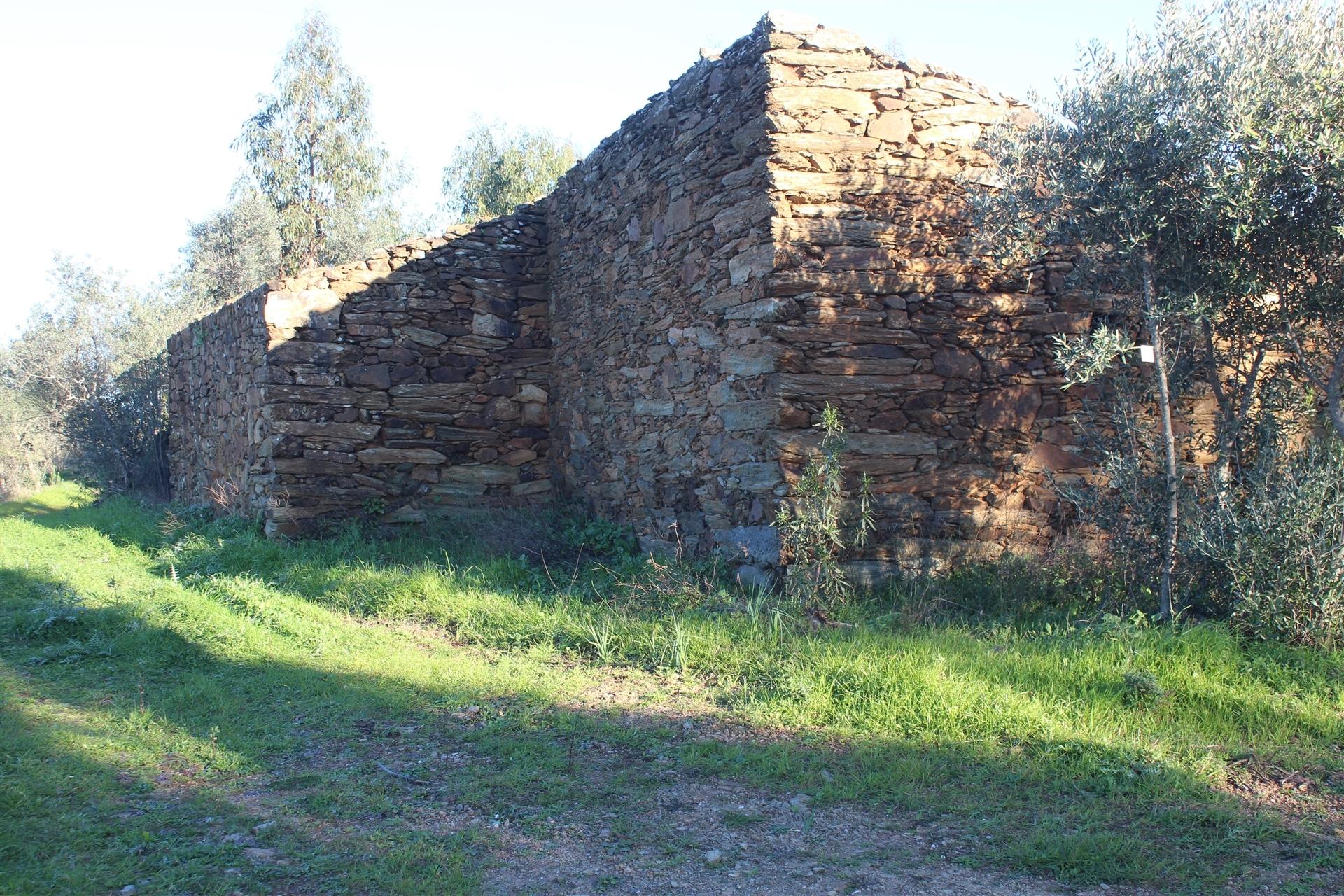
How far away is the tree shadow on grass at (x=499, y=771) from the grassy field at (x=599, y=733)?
0.02 meters

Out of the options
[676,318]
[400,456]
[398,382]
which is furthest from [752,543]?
[398,382]

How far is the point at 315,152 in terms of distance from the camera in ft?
66.0

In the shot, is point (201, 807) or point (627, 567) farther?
point (627, 567)

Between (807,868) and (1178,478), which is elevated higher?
(1178,478)

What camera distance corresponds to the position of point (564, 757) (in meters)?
4.44

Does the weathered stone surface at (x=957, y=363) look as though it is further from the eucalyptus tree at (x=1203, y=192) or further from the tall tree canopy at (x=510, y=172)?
the tall tree canopy at (x=510, y=172)

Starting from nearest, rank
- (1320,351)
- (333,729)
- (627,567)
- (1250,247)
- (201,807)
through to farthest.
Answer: (201,807), (333,729), (1250,247), (1320,351), (627,567)

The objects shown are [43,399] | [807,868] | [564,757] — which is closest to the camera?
[807,868]

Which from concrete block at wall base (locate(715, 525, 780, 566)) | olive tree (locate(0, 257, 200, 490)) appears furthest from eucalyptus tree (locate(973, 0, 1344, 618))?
olive tree (locate(0, 257, 200, 490))

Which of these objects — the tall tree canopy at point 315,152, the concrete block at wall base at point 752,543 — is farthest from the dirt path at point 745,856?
the tall tree canopy at point 315,152

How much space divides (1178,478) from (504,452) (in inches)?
257

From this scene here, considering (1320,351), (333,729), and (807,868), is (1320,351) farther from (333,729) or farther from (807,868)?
(333,729)

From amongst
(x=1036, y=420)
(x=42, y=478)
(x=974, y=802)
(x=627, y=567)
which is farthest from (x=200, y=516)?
(x=42, y=478)

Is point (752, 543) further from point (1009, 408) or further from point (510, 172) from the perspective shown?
point (510, 172)
